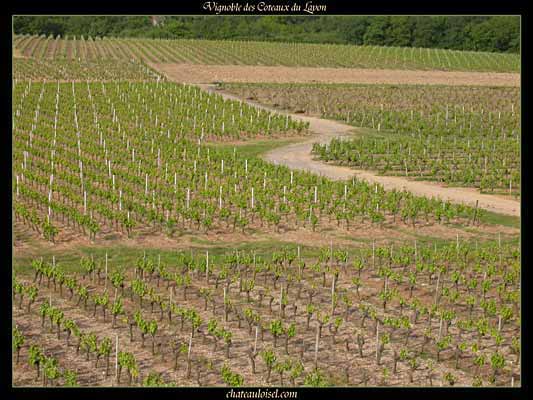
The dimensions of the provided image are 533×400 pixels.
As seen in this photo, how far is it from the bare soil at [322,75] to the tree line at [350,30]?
88.6 feet

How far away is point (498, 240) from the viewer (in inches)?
926

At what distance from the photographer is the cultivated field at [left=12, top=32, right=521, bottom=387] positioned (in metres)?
15.4

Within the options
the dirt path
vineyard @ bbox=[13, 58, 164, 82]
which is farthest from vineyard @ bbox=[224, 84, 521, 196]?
vineyard @ bbox=[13, 58, 164, 82]

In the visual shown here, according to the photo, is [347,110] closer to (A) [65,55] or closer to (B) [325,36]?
(A) [65,55]

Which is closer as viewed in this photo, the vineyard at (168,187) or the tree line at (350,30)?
the vineyard at (168,187)

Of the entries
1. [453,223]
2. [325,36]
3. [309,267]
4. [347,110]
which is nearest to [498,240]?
[453,223]

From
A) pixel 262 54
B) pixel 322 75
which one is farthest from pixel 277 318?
pixel 262 54

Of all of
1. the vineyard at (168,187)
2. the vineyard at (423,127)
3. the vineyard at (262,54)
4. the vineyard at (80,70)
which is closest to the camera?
the vineyard at (168,187)

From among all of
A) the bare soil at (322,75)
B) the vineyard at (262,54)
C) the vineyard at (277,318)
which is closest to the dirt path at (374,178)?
the vineyard at (277,318)

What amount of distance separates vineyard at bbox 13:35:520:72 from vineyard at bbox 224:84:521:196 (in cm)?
1991

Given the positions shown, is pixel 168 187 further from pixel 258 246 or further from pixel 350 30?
pixel 350 30

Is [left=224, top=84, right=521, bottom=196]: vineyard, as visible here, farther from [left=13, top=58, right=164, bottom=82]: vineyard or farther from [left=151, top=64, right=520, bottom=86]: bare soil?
[left=13, top=58, right=164, bottom=82]: vineyard

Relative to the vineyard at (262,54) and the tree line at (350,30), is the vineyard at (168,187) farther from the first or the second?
the tree line at (350,30)

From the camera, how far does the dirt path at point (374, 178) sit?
27347 millimetres
